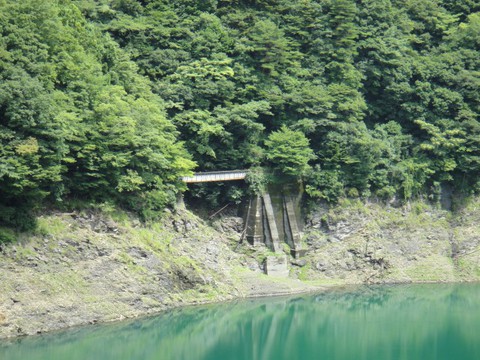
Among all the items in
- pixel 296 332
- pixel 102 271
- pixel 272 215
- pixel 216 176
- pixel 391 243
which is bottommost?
pixel 296 332

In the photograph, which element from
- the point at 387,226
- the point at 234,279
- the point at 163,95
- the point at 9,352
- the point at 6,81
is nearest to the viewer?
the point at 9,352

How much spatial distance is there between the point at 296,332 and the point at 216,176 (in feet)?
44.1

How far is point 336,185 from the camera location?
6097 centimetres

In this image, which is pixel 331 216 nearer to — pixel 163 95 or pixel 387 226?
pixel 387 226

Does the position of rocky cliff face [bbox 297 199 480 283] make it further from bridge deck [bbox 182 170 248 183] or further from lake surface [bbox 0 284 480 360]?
bridge deck [bbox 182 170 248 183]

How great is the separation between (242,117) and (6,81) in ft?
68.3

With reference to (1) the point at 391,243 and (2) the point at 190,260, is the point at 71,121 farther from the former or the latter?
(1) the point at 391,243

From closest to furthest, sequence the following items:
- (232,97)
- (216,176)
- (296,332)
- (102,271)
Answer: (102,271) < (296,332) < (216,176) < (232,97)

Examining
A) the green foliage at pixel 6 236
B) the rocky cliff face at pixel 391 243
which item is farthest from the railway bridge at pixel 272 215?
the green foliage at pixel 6 236

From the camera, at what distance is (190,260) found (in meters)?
51.0

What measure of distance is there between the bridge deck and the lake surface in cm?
877

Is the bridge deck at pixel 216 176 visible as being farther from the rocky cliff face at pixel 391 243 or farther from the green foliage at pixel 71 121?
the rocky cliff face at pixel 391 243

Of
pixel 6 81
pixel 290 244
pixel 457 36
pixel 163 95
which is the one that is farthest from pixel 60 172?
pixel 457 36

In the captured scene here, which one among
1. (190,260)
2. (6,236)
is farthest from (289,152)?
(6,236)
